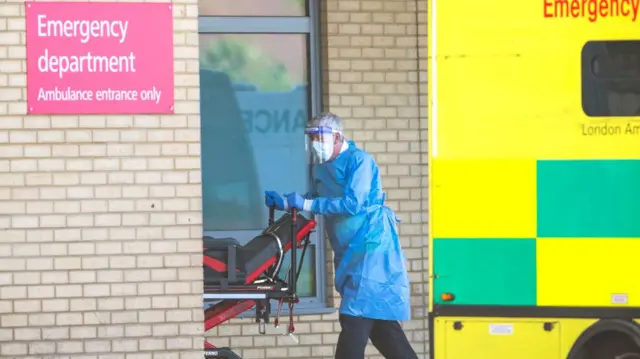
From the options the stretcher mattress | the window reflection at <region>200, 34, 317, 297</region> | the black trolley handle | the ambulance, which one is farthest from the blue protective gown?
the window reflection at <region>200, 34, 317, 297</region>

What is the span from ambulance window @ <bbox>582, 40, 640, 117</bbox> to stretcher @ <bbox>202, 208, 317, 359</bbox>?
66.4 inches

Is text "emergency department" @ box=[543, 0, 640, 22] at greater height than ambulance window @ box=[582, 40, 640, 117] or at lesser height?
greater

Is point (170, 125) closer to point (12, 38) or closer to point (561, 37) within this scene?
point (12, 38)

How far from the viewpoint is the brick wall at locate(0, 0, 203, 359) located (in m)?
6.48

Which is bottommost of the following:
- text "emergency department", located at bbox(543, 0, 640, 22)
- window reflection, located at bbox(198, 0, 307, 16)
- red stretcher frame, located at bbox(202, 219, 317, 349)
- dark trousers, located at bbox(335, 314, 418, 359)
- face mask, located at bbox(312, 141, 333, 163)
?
dark trousers, located at bbox(335, 314, 418, 359)

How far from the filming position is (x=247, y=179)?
349 inches

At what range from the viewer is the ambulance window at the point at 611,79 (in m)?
→ 6.27

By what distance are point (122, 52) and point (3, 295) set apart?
1.43 m

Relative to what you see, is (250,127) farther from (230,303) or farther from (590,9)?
(590,9)

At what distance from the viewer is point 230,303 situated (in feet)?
22.5

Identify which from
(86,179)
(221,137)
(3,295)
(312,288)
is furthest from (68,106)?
(312,288)

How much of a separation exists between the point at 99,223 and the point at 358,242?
1410mm

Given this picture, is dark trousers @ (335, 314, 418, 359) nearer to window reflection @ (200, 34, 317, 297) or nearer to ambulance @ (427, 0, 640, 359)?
ambulance @ (427, 0, 640, 359)

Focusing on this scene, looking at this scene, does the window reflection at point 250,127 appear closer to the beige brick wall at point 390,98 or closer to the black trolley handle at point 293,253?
the beige brick wall at point 390,98
